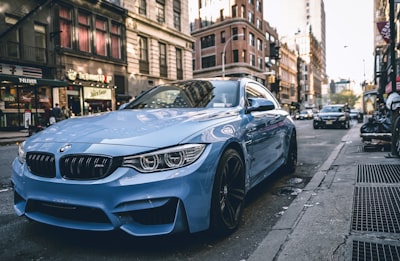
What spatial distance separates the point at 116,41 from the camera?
25.9 meters

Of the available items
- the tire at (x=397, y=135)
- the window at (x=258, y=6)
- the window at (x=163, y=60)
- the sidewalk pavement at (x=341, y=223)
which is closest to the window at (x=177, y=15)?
the window at (x=163, y=60)

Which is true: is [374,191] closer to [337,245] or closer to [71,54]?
[337,245]

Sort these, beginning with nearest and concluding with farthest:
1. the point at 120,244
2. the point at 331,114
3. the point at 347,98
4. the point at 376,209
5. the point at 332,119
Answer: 1. the point at 120,244
2. the point at 376,209
3. the point at 332,119
4. the point at 331,114
5. the point at 347,98

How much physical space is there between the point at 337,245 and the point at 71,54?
21869 millimetres

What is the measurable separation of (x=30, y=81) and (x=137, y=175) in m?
18.1

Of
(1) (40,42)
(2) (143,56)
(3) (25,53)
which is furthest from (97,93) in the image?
(2) (143,56)

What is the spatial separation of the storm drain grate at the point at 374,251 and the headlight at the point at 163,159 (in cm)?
138

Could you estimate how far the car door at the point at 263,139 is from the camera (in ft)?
11.9

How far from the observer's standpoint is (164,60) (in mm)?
31375

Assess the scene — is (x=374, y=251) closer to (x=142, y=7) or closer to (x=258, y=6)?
(x=142, y=7)

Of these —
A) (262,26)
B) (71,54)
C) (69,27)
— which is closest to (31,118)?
(71,54)

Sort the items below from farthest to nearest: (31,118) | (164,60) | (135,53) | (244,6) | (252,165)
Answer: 1. (244,6)
2. (164,60)
3. (135,53)
4. (31,118)
5. (252,165)

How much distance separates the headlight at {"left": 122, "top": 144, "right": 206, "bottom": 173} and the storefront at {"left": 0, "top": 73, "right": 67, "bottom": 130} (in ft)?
58.0

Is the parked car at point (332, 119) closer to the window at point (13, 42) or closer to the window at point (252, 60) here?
the window at point (13, 42)
